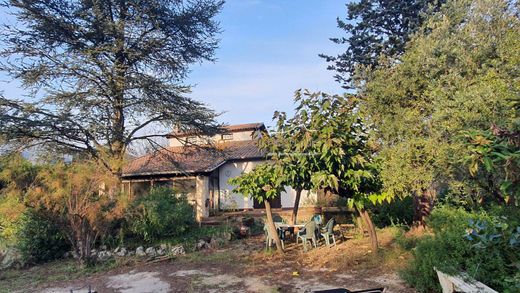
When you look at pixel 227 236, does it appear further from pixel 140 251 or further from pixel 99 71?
pixel 99 71

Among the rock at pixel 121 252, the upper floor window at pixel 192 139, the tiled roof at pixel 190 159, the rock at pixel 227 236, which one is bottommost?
the rock at pixel 121 252

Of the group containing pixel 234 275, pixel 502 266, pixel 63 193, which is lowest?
pixel 234 275

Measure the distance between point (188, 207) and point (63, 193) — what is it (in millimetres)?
4670

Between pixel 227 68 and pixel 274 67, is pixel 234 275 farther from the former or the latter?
pixel 227 68

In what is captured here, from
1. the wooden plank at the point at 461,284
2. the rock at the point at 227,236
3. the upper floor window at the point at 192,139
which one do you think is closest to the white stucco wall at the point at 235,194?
the upper floor window at the point at 192,139

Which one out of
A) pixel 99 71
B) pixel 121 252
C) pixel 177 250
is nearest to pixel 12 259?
pixel 121 252

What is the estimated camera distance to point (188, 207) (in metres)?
13.3

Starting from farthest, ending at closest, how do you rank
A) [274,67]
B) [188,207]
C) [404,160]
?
[274,67] < [188,207] < [404,160]

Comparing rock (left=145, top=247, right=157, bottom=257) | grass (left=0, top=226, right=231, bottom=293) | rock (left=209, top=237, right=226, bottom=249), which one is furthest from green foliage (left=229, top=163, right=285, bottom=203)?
rock (left=145, top=247, right=157, bottom=257)

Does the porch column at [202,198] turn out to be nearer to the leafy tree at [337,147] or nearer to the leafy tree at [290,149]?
the leafy tree at [290,149]

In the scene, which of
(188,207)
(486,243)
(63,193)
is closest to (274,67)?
(188,207)

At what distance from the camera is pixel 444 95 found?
5789 millimetres

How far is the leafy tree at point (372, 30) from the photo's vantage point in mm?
18312

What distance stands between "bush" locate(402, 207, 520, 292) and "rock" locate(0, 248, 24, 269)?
34.1ft
